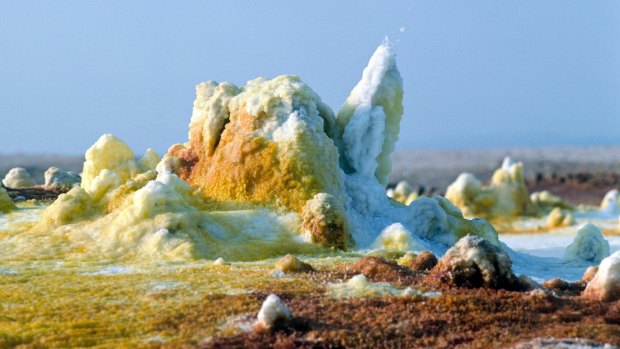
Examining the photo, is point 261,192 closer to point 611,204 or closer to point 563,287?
point 563,287

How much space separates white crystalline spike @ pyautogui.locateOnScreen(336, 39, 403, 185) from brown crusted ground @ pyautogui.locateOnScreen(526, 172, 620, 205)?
44.0 metres

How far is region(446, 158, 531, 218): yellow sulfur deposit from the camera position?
4525 cm

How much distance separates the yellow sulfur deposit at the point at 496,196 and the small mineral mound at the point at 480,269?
31.7 m

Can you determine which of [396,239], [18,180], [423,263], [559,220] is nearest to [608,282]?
[423,263]

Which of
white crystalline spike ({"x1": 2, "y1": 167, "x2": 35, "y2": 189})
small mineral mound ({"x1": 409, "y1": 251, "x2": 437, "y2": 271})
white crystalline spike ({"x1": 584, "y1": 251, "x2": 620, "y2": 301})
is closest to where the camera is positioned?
white crystalline spike ({"x1": 584, "y1": 251, "x2": 620, "y2": 301})

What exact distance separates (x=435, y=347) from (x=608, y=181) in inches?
2632

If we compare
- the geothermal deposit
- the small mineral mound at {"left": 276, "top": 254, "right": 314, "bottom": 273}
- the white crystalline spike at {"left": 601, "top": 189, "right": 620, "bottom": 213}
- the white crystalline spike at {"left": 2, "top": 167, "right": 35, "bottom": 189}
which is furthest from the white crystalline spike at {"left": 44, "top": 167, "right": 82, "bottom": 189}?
the white crystalline spike at {"left": 601, "top": 189, "right": 620, "bottom": 213}

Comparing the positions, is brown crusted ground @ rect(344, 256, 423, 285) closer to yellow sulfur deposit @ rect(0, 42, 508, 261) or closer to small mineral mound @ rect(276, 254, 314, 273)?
small mineral mound @ rect(276, 254, 314, 273)

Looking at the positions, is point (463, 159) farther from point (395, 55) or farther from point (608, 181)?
point (395, 55)

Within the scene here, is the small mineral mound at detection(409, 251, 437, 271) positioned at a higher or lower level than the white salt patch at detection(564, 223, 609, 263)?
higher

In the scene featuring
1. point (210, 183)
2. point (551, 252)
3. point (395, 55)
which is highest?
point (395, 55)

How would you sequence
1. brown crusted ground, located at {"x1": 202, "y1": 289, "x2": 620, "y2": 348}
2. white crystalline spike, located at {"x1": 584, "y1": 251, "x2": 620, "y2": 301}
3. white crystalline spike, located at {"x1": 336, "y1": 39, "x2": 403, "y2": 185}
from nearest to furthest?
brown crusted ground, located at {"x1": 202, "y1": 289, "x2": 620, "y2": 348}, white crystalline spike, located at {"x1": 584, "y1": 251, "x2": 620, "y2": 301}, white crystalline spike, located at {"x1": 336, "y1": 39, "x2": 403, "y2": 185}

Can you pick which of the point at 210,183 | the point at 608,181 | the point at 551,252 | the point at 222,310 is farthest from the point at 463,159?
the point at 222,310

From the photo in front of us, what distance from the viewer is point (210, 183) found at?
70.7 ft
